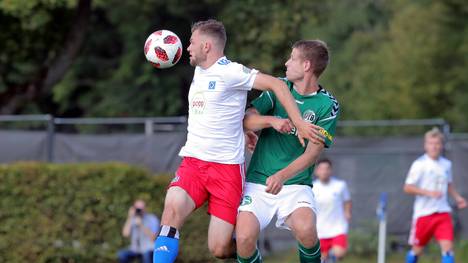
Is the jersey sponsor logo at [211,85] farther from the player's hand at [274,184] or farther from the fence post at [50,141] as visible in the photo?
the fence post at [50,141]

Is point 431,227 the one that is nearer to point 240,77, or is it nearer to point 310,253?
point 310,253

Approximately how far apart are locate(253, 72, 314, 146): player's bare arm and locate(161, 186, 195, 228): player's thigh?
3.47ft

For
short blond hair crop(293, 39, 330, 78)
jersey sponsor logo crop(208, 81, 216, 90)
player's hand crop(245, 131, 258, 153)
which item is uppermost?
short blond hair crop(293, 39, 330, 78)

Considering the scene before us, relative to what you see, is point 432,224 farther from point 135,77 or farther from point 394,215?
point 135,77

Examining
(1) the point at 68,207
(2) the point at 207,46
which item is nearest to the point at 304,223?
(2) the point at 207,46

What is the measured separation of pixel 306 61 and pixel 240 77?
0.65 m

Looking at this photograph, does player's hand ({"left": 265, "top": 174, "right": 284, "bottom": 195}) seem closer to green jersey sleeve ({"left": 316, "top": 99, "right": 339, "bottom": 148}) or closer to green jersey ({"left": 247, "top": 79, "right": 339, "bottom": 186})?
green jersey ({"left": 247, "top": 79, "right": 339, "bottom": 186})

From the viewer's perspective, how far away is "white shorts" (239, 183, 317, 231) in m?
8.65

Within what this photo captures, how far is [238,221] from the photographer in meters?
8.55

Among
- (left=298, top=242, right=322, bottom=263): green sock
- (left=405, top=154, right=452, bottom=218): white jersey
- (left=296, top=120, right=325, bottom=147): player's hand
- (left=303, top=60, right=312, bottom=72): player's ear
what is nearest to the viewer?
(left=296, top=120, right=325, bottom=147): player's hand

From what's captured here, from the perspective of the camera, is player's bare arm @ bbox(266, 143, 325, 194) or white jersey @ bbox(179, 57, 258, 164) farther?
white jersey @ bbox(179, 57, 258, 164)

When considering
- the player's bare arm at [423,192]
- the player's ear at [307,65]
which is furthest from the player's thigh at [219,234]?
the player's bare arm at [423,192]

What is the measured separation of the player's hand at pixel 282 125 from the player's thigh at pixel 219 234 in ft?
3.06

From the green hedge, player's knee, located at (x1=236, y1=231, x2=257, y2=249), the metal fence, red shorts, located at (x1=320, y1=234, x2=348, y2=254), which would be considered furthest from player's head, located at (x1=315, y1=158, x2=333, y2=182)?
player's knee, located at (x1=236, y1=231, x2=257, y2=249)
